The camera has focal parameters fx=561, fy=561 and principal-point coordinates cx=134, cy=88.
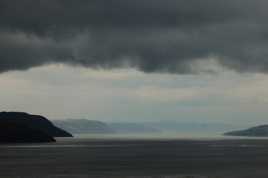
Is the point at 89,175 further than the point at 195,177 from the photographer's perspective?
Yes

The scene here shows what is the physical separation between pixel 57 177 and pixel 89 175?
33.5 ft

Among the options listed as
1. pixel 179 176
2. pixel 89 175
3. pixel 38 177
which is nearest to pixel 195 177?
pixel 179 176

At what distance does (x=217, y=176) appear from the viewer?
13375cm

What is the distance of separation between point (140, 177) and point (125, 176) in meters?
5.12

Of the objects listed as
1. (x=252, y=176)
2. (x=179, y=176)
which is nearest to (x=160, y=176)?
(x=179, y=176)

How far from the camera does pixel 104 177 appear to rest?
134m

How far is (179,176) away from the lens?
134750 mm

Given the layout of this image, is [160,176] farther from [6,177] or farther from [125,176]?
[6,177]

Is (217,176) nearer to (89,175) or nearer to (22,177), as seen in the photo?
(89,175)

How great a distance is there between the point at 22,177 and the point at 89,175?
55.2 feet

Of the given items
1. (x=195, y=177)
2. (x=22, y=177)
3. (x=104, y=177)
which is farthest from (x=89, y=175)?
(x=195, y=177)

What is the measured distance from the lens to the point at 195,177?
130125 mm

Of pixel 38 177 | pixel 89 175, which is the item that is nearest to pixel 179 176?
pixel 89 175

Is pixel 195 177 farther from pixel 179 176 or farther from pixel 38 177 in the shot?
pixel 38 177
